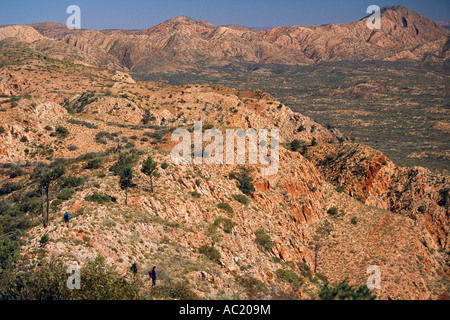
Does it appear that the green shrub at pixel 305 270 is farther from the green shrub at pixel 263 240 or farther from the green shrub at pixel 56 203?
the green shrub at pixel 56 203

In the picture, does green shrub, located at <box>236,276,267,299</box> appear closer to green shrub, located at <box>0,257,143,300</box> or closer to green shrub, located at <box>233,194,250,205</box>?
green shrub, located at <box>0,257,143,300</box>

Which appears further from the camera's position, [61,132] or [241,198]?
[61,132]

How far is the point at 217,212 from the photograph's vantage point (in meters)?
23.6

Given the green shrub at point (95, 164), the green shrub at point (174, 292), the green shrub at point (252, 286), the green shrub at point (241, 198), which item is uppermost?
the green shrub at point (95, 164)

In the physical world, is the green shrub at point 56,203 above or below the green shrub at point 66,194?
below

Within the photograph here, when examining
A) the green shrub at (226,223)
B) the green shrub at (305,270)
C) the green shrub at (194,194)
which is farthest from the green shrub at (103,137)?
the green shrub at (305,270)

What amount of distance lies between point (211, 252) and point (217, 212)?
5128 mm

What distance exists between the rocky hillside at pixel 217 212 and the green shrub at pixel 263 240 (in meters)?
0.12

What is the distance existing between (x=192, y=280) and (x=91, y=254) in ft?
15.5

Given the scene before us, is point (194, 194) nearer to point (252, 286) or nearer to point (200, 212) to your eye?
point (200, 212)

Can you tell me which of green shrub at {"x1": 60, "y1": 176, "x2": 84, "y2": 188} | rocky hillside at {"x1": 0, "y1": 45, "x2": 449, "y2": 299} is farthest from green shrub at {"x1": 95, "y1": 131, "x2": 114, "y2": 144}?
green shrub at {"x1": 60, "y1": 176, "x2": 84, "y2": 188}

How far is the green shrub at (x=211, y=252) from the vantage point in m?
18.5

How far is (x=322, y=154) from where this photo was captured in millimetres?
48469

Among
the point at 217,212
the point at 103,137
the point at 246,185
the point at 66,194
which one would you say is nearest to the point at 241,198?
the point at 246,185
